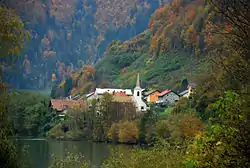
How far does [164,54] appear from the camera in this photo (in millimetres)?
130875

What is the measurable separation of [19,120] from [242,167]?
Answer: 64028mm

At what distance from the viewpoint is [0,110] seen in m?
8.55

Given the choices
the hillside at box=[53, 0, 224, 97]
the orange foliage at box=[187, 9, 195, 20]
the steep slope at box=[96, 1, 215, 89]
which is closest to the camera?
A: the hillside at box=[53, 0, 224, 97]

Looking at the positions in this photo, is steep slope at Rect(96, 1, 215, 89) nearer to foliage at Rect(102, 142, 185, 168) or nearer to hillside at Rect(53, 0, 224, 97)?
hillside at Rect(53, 0, 224, 97)

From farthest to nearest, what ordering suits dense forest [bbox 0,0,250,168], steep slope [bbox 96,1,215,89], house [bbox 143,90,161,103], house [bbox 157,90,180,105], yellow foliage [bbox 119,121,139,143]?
1. steep slope [bbox 96,1,215,89]
2. house [bbox 143,90,161,103]
3. house [bbox 157,90,180,105]
4. yellow foliage [bbox 119,121,139,143]
5. dense forest [bbox 0,0,250,168]

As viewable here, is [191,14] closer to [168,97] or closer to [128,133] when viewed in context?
[168,97]

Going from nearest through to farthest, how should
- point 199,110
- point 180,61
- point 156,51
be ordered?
point 199,110 → point 180,61 → point 156,51

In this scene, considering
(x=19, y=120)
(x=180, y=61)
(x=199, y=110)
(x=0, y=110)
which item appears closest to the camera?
(x=0, y=110)

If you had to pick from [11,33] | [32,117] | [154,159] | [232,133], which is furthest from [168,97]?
[11,33]

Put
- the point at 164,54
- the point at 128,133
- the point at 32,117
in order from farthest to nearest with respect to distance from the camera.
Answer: the point at 164,54
the point at 32,117
the point at 128,133

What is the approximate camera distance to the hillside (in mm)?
109619

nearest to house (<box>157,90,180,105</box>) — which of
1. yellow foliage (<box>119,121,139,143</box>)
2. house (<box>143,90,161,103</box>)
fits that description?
house (<box>143,90,161,103</box>)

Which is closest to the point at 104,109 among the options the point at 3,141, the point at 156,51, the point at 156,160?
the point at 156,160

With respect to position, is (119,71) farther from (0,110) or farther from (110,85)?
(0,110)
